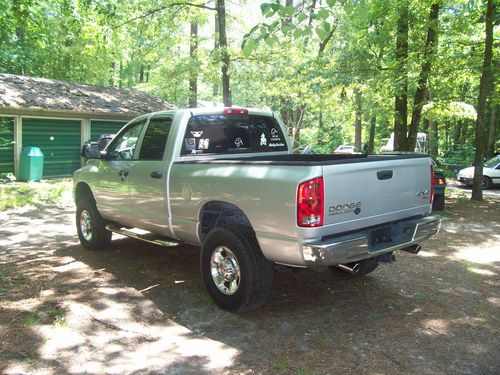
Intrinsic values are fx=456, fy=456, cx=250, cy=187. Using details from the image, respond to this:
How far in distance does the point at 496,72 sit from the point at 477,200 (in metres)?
3.75

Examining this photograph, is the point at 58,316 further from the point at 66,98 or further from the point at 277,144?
the point at 66,98

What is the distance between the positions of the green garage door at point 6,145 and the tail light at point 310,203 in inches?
578

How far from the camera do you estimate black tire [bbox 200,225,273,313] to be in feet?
13.7

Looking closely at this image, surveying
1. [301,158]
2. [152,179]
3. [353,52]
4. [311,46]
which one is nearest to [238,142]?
[301,158]

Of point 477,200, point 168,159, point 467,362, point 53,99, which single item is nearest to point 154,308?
point 168,159

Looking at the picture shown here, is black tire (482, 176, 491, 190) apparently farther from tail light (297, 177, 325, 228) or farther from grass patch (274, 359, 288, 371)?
grass patch (274, 359, 288, 371)

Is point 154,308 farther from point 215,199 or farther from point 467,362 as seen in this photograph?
point 467,362

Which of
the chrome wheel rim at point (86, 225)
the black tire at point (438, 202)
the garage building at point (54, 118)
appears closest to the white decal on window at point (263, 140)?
the chrome wheel rim at point (86, 225)

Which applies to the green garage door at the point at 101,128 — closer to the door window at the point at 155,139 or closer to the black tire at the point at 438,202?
the black tire at the point at 438,202

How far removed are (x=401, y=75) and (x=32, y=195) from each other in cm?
1048

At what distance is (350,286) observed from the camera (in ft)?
17.2

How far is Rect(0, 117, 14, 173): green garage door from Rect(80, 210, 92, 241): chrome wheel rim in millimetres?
10391

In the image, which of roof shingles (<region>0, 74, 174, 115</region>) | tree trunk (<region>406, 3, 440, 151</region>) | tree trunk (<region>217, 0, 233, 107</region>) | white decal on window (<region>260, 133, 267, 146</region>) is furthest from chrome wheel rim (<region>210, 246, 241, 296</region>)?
tree trunk (<region>217, 0, 233, 107</region>)

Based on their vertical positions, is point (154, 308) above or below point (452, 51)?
below
